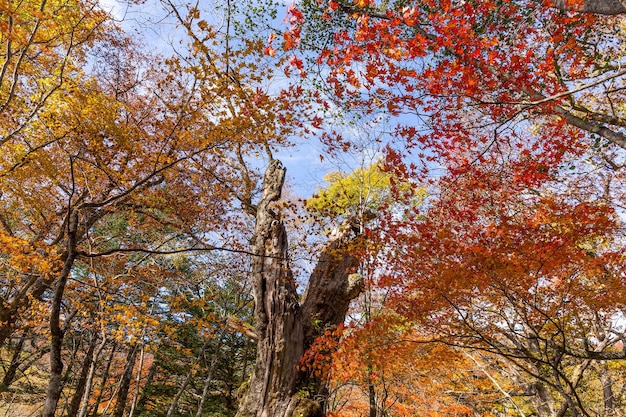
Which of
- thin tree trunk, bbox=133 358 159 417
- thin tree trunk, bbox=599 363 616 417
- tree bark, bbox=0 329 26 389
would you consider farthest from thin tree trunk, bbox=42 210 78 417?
thin tree trunk, bbox=599 363 616 417

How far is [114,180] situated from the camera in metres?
9.37

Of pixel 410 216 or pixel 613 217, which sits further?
pixel 410 216

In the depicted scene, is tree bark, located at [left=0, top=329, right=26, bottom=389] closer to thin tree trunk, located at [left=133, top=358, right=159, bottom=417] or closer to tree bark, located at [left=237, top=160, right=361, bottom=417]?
thin tree trunk, located at [left=133, top=358, right=159, bottom=417]

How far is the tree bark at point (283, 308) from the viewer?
6.41m

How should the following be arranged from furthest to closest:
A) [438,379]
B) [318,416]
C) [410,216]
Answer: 1. [410,216]
2. [438,379]
3. [318,416]

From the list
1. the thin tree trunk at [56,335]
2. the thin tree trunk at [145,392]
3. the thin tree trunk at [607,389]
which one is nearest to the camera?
the thin tree trunk at [56,335]

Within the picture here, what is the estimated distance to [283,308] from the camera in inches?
275

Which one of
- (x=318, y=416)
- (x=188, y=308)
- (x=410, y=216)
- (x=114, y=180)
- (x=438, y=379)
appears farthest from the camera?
(x=188, y=308)

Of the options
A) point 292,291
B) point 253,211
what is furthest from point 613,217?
point 253,211

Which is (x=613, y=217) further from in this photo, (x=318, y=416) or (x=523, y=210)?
(x=318, y=416)

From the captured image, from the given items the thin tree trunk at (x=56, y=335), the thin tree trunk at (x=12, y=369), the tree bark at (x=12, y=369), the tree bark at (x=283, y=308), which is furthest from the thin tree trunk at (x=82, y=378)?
the thin tree trunk at (x=56, y=335)

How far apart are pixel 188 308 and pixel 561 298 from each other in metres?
13.5

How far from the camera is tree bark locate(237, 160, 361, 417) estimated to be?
21.0ft

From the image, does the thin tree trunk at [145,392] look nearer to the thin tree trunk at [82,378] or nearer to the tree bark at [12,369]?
the thin tree trunk at [82,378]
